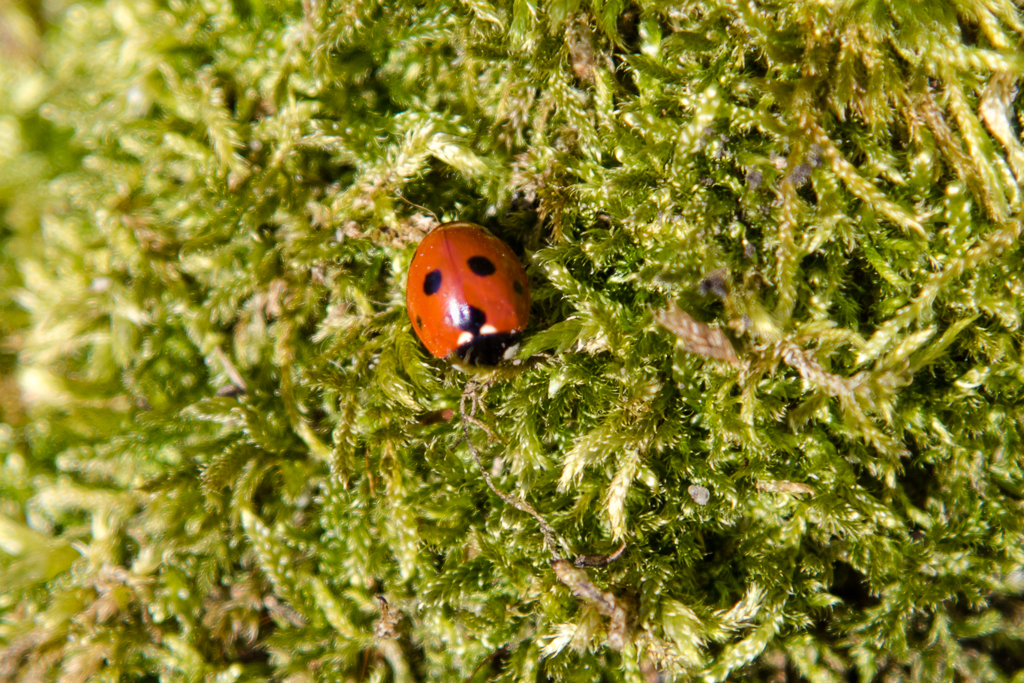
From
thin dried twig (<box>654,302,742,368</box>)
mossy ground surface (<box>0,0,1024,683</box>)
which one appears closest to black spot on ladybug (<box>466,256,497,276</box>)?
mossy ground surface (<box>0,0,1024,683</box>)

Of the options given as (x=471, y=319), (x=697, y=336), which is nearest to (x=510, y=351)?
(x=471, y=319)

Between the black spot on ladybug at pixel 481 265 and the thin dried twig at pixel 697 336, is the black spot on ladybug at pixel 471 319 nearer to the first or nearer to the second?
the black spot on ladybug at pixel 481 265

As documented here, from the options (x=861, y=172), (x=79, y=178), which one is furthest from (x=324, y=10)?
(x=861, y=172)

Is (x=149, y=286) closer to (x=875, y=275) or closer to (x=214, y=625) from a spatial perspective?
(x=214, y=625)

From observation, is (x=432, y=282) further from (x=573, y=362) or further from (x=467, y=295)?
(x=573, y=362)

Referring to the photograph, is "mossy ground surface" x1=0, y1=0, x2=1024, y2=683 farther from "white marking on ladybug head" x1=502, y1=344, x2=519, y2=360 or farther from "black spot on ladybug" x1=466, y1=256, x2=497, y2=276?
"black spot on ladybug" x1=466, y1=256, x2=497, y2=276
